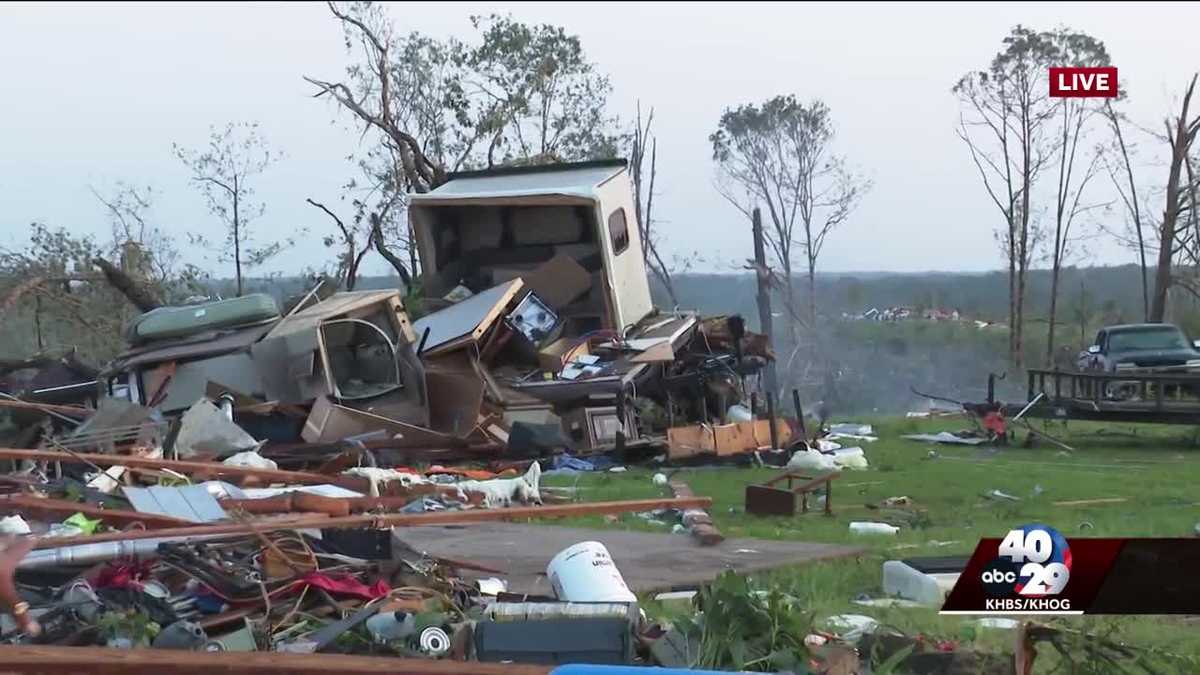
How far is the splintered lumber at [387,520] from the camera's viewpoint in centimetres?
699

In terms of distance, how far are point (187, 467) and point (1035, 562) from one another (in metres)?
7.69

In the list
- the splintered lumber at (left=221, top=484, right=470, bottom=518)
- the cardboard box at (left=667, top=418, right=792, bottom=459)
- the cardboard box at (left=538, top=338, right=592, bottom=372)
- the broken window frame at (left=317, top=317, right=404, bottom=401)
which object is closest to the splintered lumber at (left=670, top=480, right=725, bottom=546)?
the splintered lumber at (left=221, top=484, right=470, bottom=518)

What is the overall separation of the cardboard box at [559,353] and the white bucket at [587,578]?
1081cm

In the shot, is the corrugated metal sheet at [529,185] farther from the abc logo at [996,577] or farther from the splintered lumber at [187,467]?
the abc logo at [996,577]

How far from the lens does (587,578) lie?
6.50 m

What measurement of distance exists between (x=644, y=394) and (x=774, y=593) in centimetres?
1196

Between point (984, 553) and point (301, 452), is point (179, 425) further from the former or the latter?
point (984, 553)

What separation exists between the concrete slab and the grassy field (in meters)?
0.36

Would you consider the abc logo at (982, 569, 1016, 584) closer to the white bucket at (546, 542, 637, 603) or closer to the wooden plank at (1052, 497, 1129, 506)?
the white bucket at (546, 542, 637, 603)

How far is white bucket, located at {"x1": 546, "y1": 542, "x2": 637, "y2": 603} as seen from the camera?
20.9 feet

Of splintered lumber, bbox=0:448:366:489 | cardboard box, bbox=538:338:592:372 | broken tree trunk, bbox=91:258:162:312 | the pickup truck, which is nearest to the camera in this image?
splintered lumber, bbox=0:448:366:489

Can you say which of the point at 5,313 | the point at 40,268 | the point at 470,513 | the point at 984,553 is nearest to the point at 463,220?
the point at 5,313

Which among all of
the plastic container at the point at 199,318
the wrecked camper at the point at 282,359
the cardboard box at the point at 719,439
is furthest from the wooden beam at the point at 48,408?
the cardboard box at the point at 719,439

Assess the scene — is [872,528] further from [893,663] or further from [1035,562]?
[893,663]
